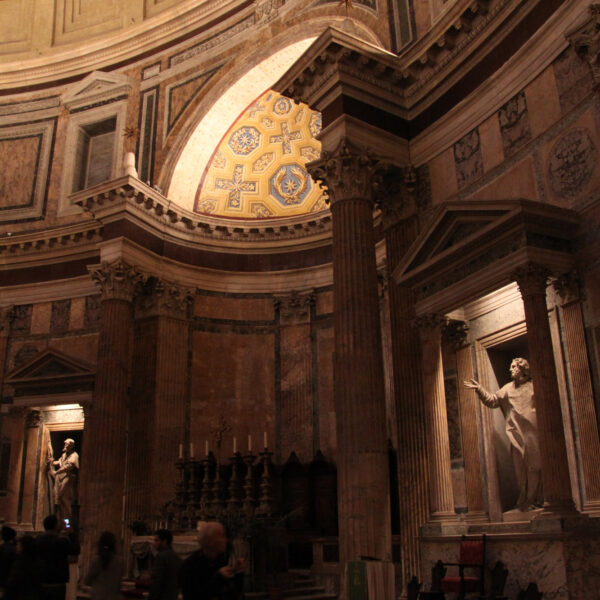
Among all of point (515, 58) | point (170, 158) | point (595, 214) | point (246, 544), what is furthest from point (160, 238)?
point (595, 214)

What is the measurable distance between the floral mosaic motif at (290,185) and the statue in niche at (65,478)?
871 cm

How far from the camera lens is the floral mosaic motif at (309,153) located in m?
19.6

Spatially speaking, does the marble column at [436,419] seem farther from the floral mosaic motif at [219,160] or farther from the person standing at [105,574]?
the floral mosaic motif at [219,160]

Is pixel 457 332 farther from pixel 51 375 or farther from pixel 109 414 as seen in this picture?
pixel 51 375

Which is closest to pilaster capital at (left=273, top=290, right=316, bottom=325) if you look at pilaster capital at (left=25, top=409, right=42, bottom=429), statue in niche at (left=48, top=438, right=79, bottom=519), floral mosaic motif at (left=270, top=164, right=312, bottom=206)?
floral mosaic motif at (left=270, top=164, right=312, bottom=206)

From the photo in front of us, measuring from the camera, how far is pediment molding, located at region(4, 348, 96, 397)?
1662cm

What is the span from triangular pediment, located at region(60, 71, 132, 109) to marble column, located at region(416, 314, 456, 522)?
526 inches

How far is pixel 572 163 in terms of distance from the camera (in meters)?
8.90

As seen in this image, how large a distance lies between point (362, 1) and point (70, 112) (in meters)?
10.2

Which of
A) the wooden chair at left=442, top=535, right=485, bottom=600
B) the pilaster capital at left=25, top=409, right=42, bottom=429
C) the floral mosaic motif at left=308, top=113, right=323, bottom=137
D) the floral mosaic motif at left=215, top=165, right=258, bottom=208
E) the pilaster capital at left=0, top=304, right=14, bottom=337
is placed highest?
the floral mosaic motif at left=308, top=113, right=323, bottom=137

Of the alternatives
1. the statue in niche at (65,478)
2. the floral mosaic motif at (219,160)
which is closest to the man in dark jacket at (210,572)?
the statue in niche at (65,478)

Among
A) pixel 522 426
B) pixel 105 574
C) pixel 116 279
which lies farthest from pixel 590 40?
pixel 116 279

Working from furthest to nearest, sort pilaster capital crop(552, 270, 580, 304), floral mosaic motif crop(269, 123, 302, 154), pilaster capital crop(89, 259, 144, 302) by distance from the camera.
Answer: floral mosaic motif crop(269, 123, 302, 154) < pilaster capital crop(89, 259, 144, 302) < pilaster capital crop(552, 270, 580, 304)

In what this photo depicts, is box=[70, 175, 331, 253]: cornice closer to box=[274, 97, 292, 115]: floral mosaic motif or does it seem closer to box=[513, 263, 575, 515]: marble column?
box=[274, 97, 292, 115]: floral mosaic motif
